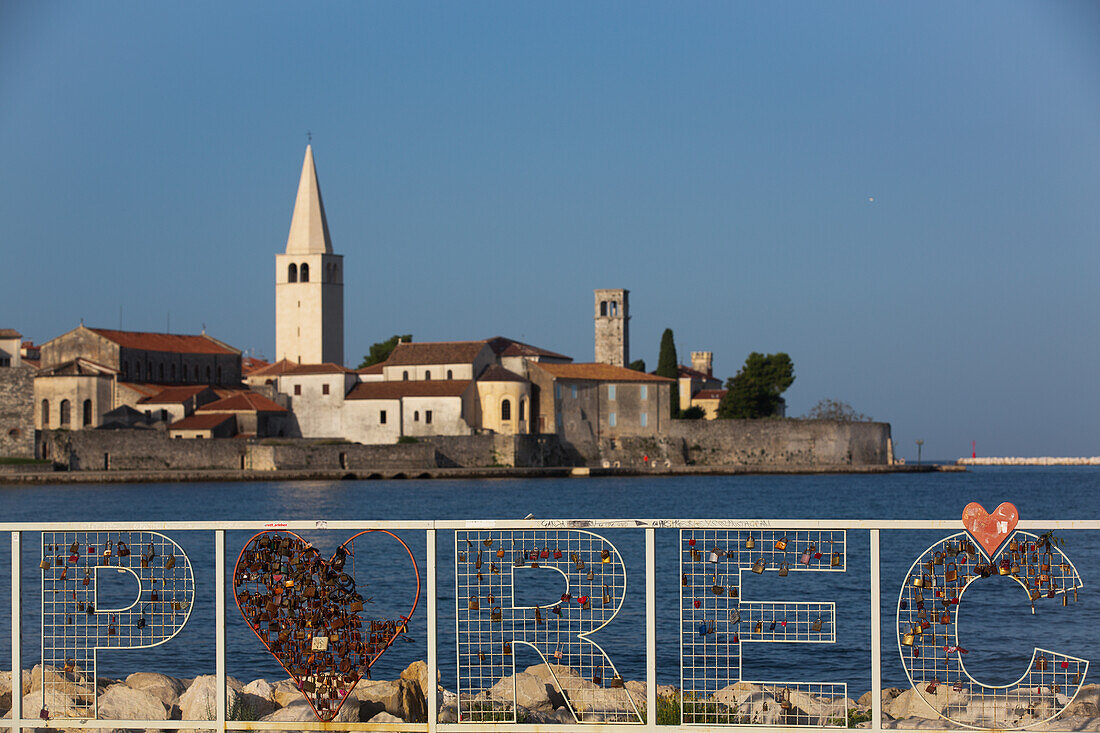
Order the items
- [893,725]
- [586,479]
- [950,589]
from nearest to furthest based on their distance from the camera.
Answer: [950,589] < [893,725] < [586,479]

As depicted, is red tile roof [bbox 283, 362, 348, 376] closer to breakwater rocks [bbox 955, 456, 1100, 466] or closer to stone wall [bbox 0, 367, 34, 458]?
stone wall [bbox 0, 367, 34, 458]

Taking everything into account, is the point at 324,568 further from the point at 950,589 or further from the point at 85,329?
the point at 85,329

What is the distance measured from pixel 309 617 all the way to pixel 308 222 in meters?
80.3

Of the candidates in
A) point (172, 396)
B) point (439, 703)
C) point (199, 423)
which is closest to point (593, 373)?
point (199, 423)

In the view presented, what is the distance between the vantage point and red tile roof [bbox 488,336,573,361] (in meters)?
73.1

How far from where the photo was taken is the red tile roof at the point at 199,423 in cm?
6312

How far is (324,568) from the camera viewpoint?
248 inches

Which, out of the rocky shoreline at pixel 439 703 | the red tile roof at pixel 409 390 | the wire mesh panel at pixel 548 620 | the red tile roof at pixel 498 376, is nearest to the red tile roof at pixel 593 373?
the red tile roof at pixel 498 376

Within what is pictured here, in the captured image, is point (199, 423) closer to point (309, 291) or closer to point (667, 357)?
point (309, 291)

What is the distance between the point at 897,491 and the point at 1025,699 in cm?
5485

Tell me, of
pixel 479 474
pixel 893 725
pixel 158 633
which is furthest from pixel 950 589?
pixel 479 474

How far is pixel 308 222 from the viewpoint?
277 feet

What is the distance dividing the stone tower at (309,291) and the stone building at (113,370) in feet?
21.3

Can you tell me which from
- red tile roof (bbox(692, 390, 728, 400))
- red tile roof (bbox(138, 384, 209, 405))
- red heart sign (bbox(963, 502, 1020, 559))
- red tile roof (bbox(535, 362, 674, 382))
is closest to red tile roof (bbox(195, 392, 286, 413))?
red tile roof (bbox(138, 384, 209, 405))
